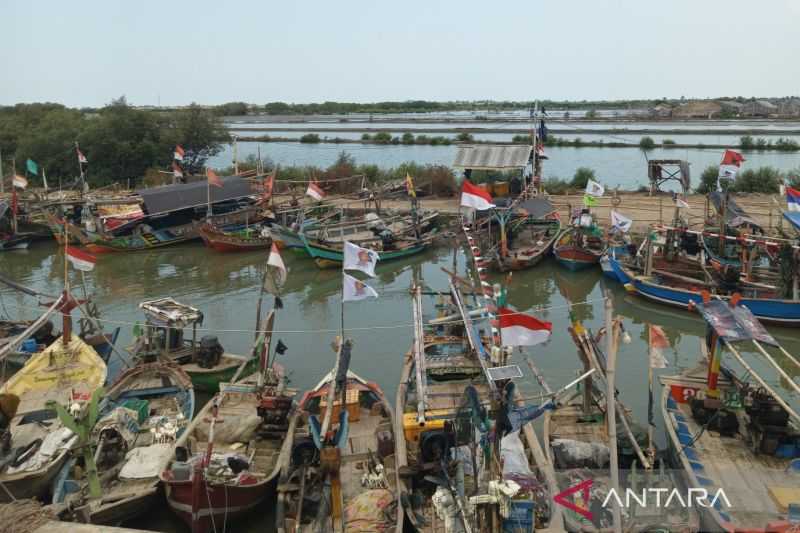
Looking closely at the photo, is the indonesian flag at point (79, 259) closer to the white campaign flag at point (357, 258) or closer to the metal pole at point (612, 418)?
the white campaign flag at point (357, 258)

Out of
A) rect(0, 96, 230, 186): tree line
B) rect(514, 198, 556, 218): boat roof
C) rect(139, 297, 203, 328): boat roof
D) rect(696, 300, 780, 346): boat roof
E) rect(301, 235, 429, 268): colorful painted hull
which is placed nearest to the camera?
rect(696, 300, 780, 346): boat roof

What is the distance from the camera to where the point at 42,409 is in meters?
11.2

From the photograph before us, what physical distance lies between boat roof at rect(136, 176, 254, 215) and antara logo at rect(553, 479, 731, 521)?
21.8 m

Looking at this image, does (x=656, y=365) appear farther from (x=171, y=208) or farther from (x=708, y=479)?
(x=171, y=208)

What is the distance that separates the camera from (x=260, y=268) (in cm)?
2442

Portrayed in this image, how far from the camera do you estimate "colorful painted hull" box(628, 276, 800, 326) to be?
16.0m

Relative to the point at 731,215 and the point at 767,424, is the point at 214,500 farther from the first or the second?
the point at 731,215

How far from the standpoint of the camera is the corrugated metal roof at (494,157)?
86.5 ft

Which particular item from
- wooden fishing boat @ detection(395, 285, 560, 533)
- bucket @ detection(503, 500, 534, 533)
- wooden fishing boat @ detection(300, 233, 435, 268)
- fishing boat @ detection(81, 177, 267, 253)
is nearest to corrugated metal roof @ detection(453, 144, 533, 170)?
wooden fishing boat @ detection(300, 233, 435, 268)

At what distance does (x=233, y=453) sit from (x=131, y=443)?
1.97m

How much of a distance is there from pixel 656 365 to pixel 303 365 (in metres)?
8.75

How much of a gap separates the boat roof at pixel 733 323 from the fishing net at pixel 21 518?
8.74 metres

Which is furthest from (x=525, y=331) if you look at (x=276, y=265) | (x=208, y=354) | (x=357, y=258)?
(x=208, y=354)

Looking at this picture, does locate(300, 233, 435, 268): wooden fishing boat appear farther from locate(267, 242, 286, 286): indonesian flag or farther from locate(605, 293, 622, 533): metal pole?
locate(605, 293, 622, 533): metal pole
